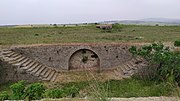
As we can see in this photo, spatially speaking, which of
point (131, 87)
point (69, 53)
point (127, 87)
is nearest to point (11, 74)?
point (69, 53)

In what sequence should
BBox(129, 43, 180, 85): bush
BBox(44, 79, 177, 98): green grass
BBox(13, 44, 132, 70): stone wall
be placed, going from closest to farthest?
BBox(44, 79, 177, 98): green grass, BBox(129, 43, 180, 85): bush, BBox(13, 44, 132, 70): stone wall

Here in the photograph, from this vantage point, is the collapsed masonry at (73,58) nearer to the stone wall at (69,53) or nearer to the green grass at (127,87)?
the stone wall at (69,53)

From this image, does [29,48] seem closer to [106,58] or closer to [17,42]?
[17,42]

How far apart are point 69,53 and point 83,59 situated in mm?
956

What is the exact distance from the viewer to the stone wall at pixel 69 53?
1625 centimetres

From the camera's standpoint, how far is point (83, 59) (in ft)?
56.1

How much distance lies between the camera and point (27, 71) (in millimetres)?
14617

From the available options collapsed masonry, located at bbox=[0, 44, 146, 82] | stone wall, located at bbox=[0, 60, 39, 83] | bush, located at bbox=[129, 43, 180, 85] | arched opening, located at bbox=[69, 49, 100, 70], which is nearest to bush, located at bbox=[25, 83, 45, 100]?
bush, located at bbox=[129, 43, 180, 85]

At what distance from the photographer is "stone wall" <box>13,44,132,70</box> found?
16.2 metres

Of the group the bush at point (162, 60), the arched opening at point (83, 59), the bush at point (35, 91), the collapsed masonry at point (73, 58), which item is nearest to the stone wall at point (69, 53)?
the collapsed masonry at point (73, 58)

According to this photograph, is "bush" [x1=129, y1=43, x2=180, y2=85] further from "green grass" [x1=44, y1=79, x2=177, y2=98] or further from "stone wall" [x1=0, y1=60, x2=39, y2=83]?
"stone wall" [x1=0, y1=60, x2=39, y2=83]

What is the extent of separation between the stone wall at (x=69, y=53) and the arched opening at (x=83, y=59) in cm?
17

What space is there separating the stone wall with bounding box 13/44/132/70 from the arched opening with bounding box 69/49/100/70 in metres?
0.17

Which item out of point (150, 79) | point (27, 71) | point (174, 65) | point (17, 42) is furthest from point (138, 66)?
point (17, 42)
